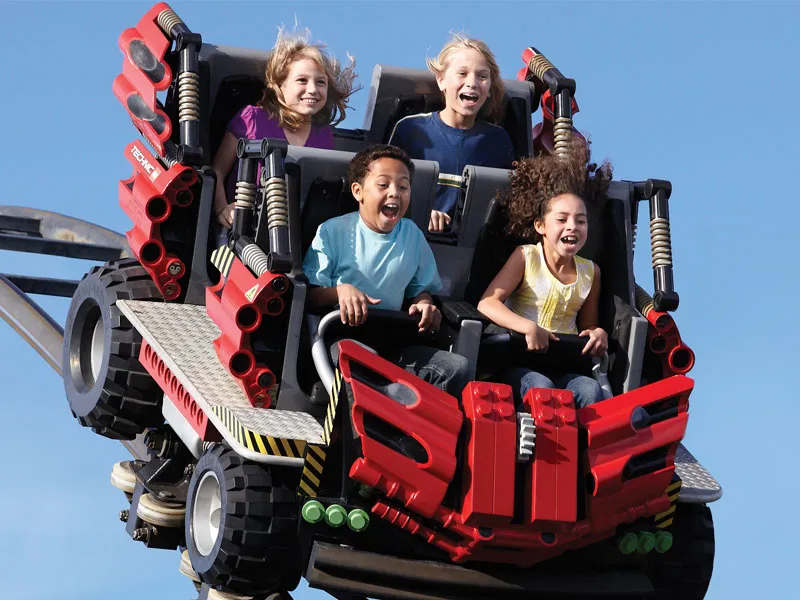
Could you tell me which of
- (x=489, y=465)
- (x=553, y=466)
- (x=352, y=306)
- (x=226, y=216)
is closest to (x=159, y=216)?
(x=226, y=216)

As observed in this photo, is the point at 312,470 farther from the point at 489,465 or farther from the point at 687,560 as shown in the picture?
the point at 687,560

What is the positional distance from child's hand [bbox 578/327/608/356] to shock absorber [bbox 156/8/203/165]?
7.35 ft

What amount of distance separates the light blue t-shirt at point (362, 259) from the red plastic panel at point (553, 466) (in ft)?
3.27

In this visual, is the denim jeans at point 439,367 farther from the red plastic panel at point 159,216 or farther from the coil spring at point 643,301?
the red plastic panel at point 159,216

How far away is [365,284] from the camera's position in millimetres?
8930

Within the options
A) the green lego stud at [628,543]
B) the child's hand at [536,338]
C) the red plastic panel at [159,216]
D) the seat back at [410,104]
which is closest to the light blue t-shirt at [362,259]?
the child's hand at [536,338]

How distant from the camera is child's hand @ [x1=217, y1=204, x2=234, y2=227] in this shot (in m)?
9.97

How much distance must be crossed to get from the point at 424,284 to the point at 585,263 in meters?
0.79

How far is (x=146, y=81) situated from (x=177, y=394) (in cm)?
197

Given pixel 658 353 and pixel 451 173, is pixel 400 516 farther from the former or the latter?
pixel 451 173

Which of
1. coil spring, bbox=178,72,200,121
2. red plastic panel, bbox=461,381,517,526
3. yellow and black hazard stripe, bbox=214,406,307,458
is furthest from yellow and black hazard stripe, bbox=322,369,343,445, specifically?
coil spring, bbox=178,72,200,121

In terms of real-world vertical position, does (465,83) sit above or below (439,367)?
above

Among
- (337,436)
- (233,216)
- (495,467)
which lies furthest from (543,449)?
(233,216)

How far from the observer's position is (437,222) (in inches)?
373
